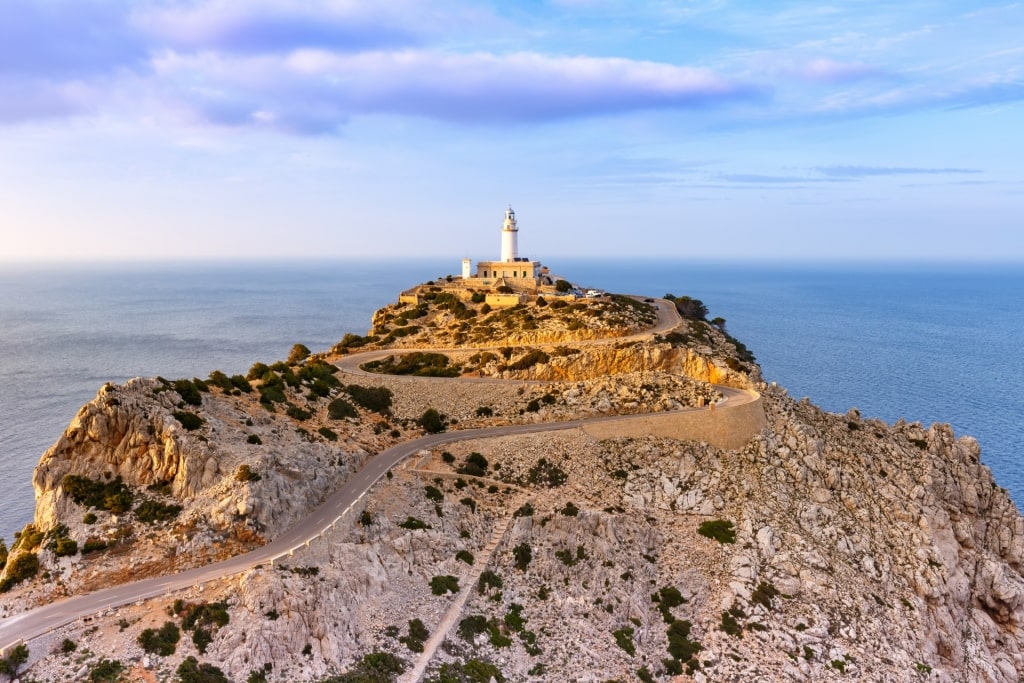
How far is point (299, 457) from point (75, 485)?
10003mm

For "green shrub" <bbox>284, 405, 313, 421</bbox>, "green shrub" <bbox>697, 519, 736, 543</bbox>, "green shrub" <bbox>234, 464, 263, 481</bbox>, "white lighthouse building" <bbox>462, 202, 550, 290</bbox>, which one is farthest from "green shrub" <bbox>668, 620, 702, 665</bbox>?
"white lighthouse building" <bbox>462, 202, 550, 290</bbox>

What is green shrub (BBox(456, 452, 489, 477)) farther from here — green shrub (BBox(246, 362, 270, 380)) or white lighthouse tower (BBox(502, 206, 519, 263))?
white lighthouse tower (BBox(502, 206, 519, 263))

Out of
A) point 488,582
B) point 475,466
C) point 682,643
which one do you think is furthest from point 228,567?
point 682,643

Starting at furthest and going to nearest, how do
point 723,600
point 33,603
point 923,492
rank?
point 923,492 → point 723,600 → point 33,603

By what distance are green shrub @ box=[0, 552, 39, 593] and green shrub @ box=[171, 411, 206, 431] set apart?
28.5 feet

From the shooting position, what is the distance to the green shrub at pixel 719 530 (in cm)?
3734

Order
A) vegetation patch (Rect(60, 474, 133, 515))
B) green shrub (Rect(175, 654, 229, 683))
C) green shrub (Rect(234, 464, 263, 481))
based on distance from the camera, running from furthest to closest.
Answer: green shrub (Rect(234, 464, 263, 481)), vegetation patch (Rect(60, 474, 133, 515)), green shrub (Rect(175, 654, 229, 683))

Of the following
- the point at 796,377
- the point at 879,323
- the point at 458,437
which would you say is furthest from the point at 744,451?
the point at 879,323

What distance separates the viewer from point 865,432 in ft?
156

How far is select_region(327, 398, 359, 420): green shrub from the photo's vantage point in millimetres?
44031

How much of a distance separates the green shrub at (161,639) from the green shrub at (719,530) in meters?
27.9

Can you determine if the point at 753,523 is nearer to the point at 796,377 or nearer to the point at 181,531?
the point at 181,531

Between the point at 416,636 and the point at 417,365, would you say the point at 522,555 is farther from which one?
the point at 417,365

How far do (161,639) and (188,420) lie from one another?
13.8 metres
